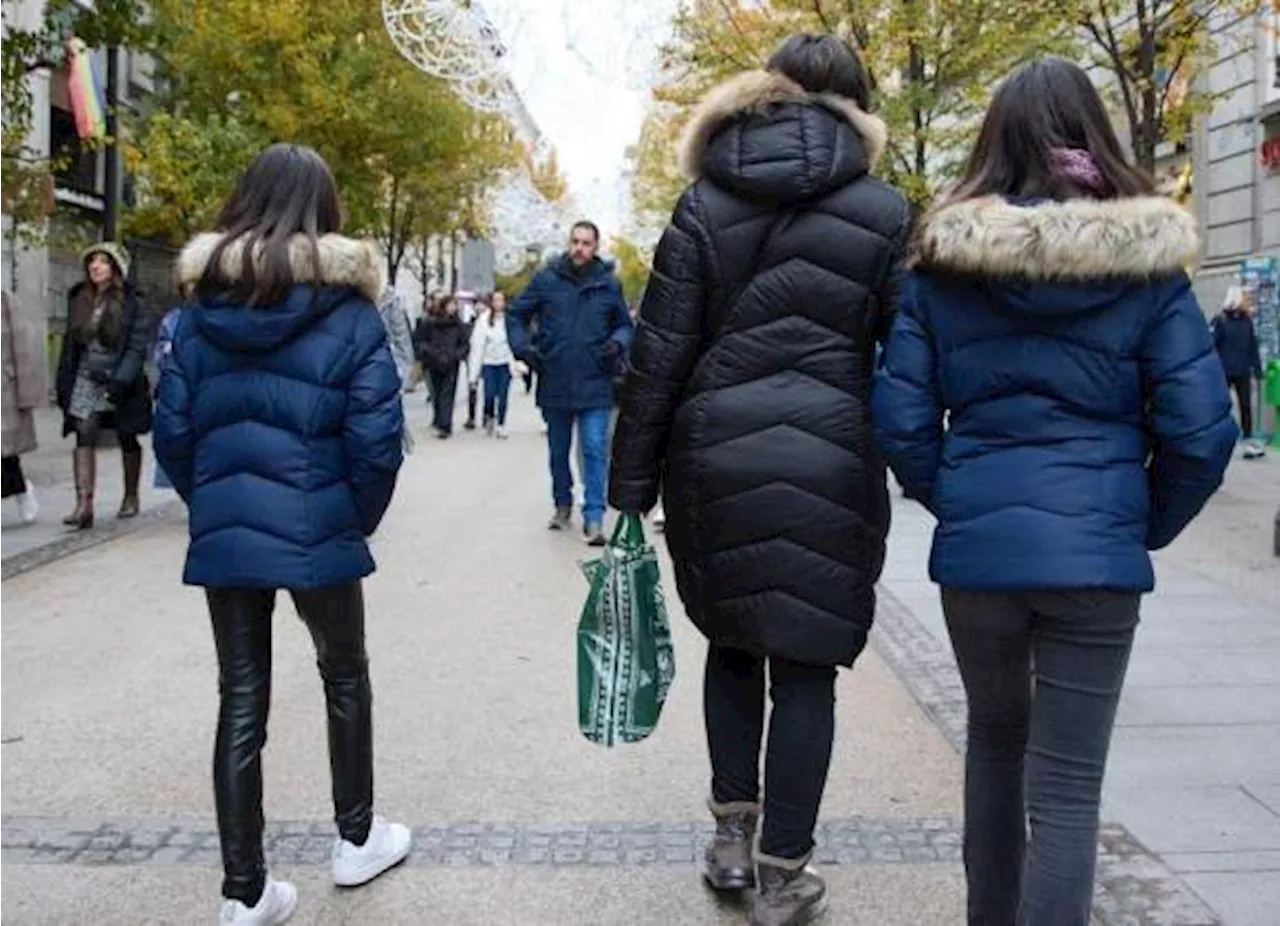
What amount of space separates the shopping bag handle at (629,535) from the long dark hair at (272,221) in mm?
947

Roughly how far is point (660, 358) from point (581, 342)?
6.40 m

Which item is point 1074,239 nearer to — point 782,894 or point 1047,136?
point 1047,136

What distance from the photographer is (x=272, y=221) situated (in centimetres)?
375

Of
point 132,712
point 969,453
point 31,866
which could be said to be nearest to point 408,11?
point 132,712

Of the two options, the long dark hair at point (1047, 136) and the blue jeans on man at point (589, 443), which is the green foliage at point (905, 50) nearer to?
the blue jeans on man at point (589, 443)

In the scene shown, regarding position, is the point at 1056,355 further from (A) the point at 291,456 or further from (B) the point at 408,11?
(B) the point at 408,11

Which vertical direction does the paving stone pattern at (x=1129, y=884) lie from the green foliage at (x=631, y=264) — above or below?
below

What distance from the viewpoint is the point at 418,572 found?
9250 mm

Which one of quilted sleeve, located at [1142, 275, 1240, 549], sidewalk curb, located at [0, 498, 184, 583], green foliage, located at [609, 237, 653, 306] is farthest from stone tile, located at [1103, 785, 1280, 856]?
green foliage, located at [609, 237, 653, 306]

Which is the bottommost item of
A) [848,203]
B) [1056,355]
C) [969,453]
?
[969,453]

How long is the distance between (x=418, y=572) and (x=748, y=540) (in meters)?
5.87

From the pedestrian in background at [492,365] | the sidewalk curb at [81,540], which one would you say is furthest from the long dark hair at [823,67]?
the pedestrian in background at [492,365]

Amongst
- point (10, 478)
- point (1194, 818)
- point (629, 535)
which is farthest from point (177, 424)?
point (10, 478)

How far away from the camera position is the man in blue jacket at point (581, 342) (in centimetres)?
1007
